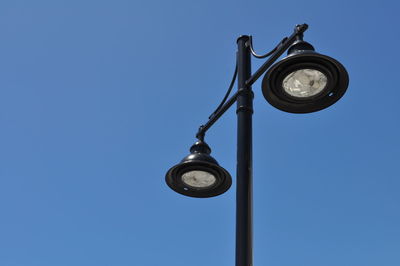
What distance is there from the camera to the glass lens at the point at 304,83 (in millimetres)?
4422

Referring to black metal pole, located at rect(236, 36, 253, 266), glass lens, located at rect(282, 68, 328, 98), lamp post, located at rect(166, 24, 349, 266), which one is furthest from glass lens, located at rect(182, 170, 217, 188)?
glass lens, located at rect(282, 68, 328, 98)

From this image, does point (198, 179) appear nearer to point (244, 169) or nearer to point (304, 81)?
point (244, 169)

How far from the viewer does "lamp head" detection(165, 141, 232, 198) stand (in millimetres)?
5398

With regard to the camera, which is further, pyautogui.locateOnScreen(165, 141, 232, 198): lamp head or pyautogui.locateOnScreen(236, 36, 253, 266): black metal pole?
pyautogui.locateOnScreen(165, 141, 232, 198): lamp head

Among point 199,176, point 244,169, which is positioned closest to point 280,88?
point 244,169

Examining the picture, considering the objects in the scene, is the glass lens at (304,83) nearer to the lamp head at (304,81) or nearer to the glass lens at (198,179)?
the lamp head at (304,81)

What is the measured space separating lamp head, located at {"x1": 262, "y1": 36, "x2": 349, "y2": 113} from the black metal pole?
10.5 inches

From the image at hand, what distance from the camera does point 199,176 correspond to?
552 cm

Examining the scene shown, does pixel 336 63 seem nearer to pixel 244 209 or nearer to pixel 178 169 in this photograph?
pixel 244 209

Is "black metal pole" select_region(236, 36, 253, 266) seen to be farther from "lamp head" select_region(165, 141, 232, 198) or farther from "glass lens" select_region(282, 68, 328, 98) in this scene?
"lamp head" select_region(165, 141, 232, 198)

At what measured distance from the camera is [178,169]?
17.9ft

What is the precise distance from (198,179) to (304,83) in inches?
72.0

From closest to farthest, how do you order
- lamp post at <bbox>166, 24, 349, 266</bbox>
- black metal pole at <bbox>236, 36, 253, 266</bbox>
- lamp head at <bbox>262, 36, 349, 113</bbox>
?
black metal pole at <bbox>236, 36, 253, 266</bbox> → lamp post at <bbox>166, 24, 349, 266</bbox> → lamp head at <bbox>262, 36, 349, 113</bbox>

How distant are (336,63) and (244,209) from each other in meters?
1.63
